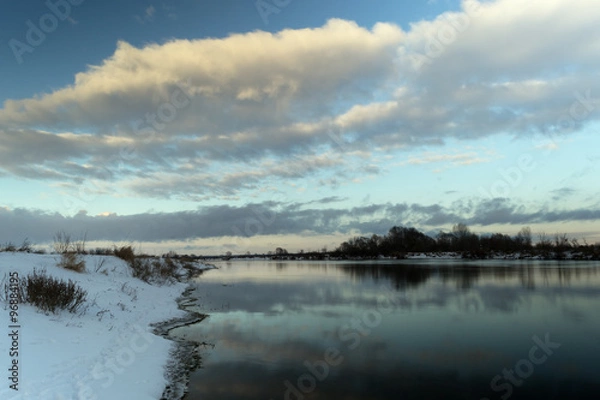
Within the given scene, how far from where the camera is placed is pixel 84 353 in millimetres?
9258

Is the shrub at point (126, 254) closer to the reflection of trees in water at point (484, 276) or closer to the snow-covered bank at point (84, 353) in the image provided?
the snow-covered bank at point (84, 353)

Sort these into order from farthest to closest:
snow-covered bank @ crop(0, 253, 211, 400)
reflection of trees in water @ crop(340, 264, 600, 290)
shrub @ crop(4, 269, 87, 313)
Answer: reflection of trees in water @ crop(340, 264, 600, 290), shrub @ crop(4, 269, 87, 313), snow-covered bank @ crop(0, 253, 211, 400)

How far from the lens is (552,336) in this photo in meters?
12.9

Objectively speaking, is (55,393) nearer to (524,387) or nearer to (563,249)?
(524,387)

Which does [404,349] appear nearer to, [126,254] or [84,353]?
[84,353]

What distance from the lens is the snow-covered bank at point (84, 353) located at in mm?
7031

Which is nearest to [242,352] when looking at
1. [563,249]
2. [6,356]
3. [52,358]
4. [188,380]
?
[188,380]

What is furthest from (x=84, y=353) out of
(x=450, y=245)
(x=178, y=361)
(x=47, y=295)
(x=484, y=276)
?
(x=450, y=245)

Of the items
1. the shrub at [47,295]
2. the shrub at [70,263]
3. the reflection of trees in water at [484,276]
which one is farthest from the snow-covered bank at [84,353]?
the reflection of trees in water at [484,276]

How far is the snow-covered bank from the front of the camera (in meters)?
7.03

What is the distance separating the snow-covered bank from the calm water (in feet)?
4.56

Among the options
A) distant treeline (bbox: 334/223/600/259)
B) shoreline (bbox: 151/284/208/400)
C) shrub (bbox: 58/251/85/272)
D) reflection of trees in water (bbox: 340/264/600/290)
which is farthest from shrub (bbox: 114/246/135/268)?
distant treeline (bbox: 334/223/600/259)

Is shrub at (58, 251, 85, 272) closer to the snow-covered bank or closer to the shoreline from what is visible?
the snow-covered bank

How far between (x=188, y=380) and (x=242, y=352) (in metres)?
2.68
